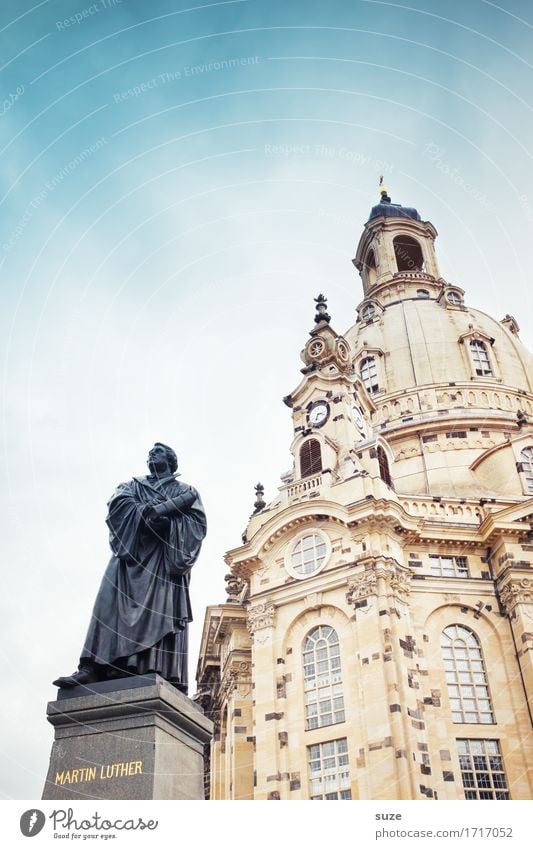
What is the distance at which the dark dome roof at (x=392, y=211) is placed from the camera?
71375 millimetres

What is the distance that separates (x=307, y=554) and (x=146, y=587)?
2287 centimetres

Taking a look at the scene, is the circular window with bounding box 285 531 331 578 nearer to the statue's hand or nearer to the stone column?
the stone column

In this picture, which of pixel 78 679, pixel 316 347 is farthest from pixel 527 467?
pixel 78 679

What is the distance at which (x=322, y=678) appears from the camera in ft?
96.0

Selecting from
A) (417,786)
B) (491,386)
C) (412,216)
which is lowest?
(417,786)

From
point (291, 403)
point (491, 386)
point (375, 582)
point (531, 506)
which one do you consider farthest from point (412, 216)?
point (375, 582)

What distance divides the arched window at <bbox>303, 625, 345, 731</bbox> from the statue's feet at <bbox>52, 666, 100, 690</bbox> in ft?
68.0

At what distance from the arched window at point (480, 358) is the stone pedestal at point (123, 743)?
4494 cm

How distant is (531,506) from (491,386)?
17.5 metres

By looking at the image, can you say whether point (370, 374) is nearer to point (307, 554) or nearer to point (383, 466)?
point (383, 466)

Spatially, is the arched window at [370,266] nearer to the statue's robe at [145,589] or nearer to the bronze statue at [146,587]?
the bronze statue at [146,587]

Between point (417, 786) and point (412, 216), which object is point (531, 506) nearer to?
point (417, 786)
